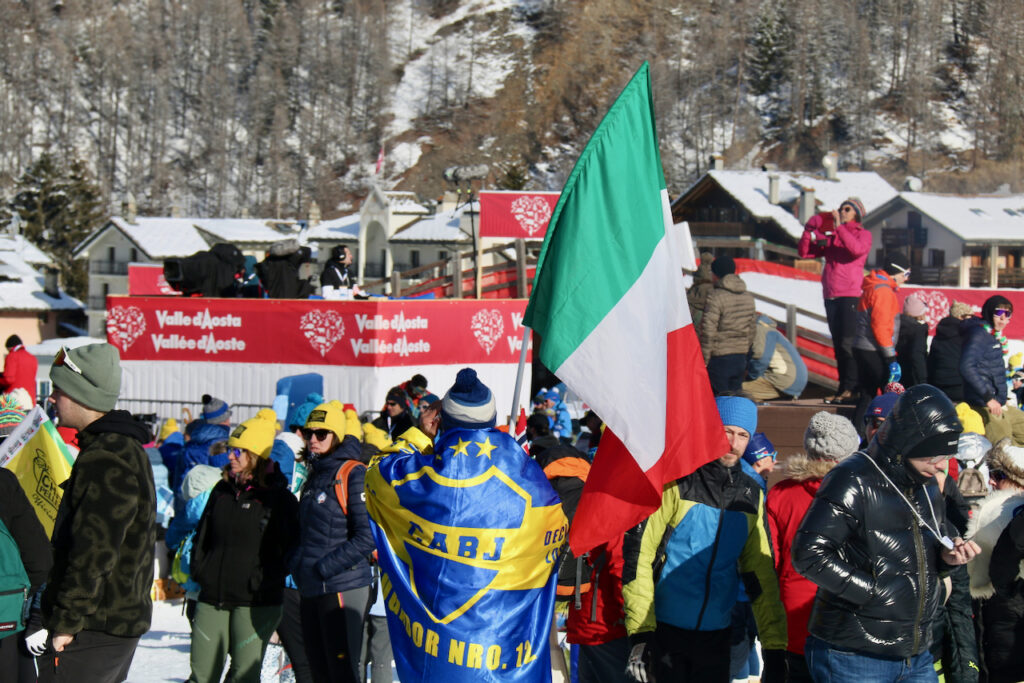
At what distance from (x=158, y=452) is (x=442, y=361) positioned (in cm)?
582

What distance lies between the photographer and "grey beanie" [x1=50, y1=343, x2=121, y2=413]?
Answer: 166 inches

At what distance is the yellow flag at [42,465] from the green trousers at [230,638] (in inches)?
39.7

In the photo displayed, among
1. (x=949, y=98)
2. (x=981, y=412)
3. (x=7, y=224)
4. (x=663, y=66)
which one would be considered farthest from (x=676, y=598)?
(x=663, y=66)

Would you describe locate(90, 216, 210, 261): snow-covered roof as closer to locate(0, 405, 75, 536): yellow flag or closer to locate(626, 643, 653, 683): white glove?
locate(0, 405, 75, 536): yellow flag

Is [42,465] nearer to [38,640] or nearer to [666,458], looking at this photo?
[38,640]

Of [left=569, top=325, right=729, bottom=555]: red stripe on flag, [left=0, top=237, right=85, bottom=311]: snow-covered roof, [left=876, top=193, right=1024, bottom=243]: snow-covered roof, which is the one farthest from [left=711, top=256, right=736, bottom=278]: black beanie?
[left=0, top=237, right=85, bottom=311]: snow-covered roof

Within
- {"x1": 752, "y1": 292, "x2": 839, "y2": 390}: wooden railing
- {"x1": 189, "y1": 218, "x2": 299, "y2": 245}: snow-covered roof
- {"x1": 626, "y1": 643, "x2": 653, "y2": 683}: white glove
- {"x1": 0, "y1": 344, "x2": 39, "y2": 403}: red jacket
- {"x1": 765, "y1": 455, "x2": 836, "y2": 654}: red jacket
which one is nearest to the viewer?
{"x1": 626, "y1": 643, "x2": 653, "y2": 683}: white glove

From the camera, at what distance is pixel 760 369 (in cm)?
1170

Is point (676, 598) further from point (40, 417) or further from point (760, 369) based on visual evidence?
point (760, 369)

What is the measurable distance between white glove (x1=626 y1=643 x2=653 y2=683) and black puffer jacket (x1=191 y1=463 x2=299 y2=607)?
198 cm

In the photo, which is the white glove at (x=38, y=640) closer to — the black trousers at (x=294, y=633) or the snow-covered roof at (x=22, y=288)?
the black trousers at (x=294, y=633)

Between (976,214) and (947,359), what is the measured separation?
28697mm

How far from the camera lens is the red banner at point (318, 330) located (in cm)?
1480

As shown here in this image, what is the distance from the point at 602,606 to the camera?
5.00 metres
